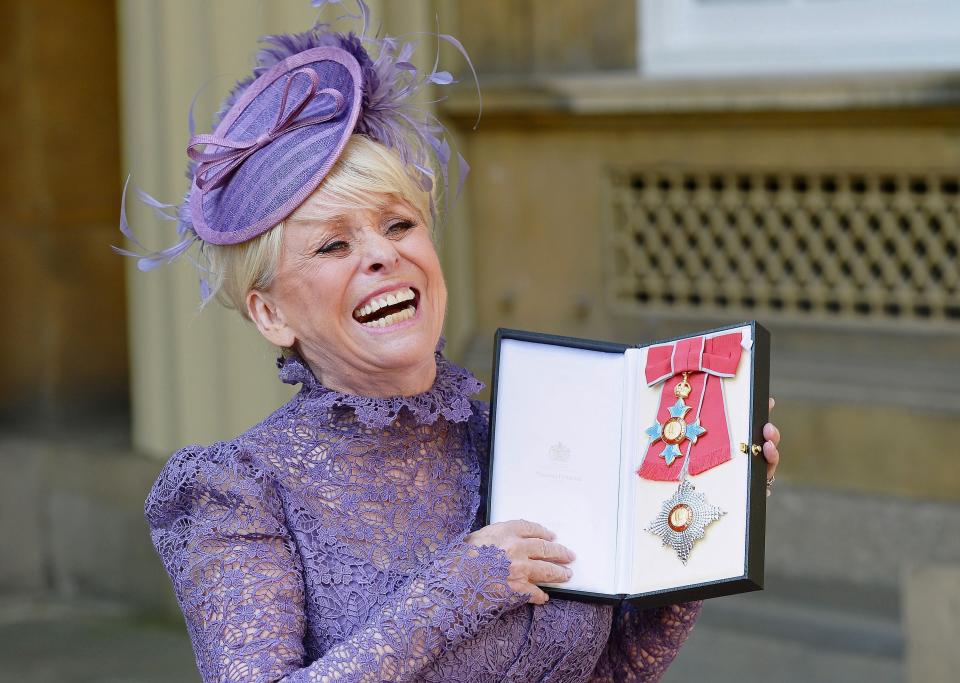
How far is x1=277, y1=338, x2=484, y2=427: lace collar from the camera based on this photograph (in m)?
2.07

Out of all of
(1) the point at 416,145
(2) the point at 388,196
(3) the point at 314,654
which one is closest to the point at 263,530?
(3) the point at 314,654

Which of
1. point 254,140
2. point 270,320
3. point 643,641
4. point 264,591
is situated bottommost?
point 643,641

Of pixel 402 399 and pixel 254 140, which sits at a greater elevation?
pixel 254 140

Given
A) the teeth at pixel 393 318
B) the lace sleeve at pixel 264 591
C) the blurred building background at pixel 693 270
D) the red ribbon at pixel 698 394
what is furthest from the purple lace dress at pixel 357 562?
the blurred building background at pixel 693 270

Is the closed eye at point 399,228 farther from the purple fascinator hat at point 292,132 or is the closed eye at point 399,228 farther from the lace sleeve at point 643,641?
the lace sleeve at point 643,641

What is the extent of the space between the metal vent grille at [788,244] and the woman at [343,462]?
2955 mm

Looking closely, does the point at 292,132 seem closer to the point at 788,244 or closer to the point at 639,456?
the point at 639,456

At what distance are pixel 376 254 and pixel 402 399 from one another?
24 centimetres

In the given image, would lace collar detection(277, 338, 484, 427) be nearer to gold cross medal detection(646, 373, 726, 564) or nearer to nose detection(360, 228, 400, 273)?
nose detection(360, 228, 400, 273)

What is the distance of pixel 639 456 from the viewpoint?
2049 millimetres

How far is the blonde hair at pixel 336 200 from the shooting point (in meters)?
2.01

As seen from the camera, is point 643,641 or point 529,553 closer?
point 529,553

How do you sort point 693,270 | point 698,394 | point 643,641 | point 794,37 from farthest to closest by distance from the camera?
point 693,270, point 794,37, point 643,641, point 698,394

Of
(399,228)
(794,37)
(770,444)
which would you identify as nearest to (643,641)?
(770,444)
